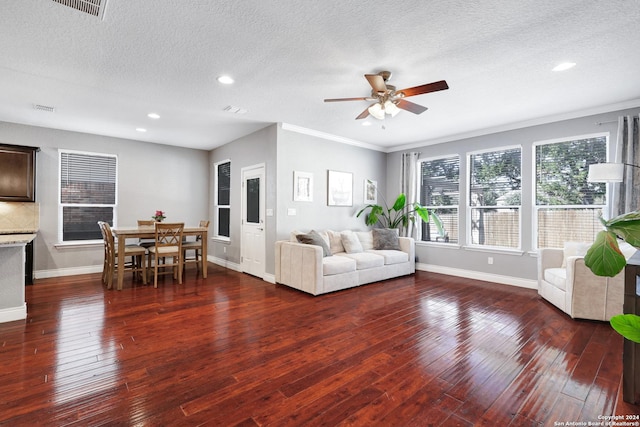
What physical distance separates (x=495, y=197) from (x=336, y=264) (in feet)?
10.3

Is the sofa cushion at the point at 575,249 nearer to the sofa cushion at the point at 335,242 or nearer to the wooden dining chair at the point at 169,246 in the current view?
the sofa cushion at the point at 335,242

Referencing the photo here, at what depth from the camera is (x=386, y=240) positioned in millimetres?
5793

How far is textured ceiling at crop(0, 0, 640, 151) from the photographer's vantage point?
7.29 feet

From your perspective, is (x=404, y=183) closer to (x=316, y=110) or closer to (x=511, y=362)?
(x=316, y=110)

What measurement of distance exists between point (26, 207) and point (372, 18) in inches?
247

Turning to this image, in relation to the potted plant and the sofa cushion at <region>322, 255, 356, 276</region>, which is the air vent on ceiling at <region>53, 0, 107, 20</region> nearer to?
the sofa cushion at <region>322, 255, 356, 276</region>

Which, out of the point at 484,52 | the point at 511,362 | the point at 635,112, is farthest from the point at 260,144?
the point at 635,112

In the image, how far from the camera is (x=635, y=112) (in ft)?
13.0

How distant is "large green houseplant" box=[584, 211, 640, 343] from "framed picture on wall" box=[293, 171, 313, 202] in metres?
4.34

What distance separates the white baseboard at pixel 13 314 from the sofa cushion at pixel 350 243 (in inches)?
169

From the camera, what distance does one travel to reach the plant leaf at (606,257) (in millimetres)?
1070

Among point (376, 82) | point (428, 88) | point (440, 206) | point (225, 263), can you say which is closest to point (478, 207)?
point (440, 206)

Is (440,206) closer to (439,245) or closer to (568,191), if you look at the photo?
(439,245)

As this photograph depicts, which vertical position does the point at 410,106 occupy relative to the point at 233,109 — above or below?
below
